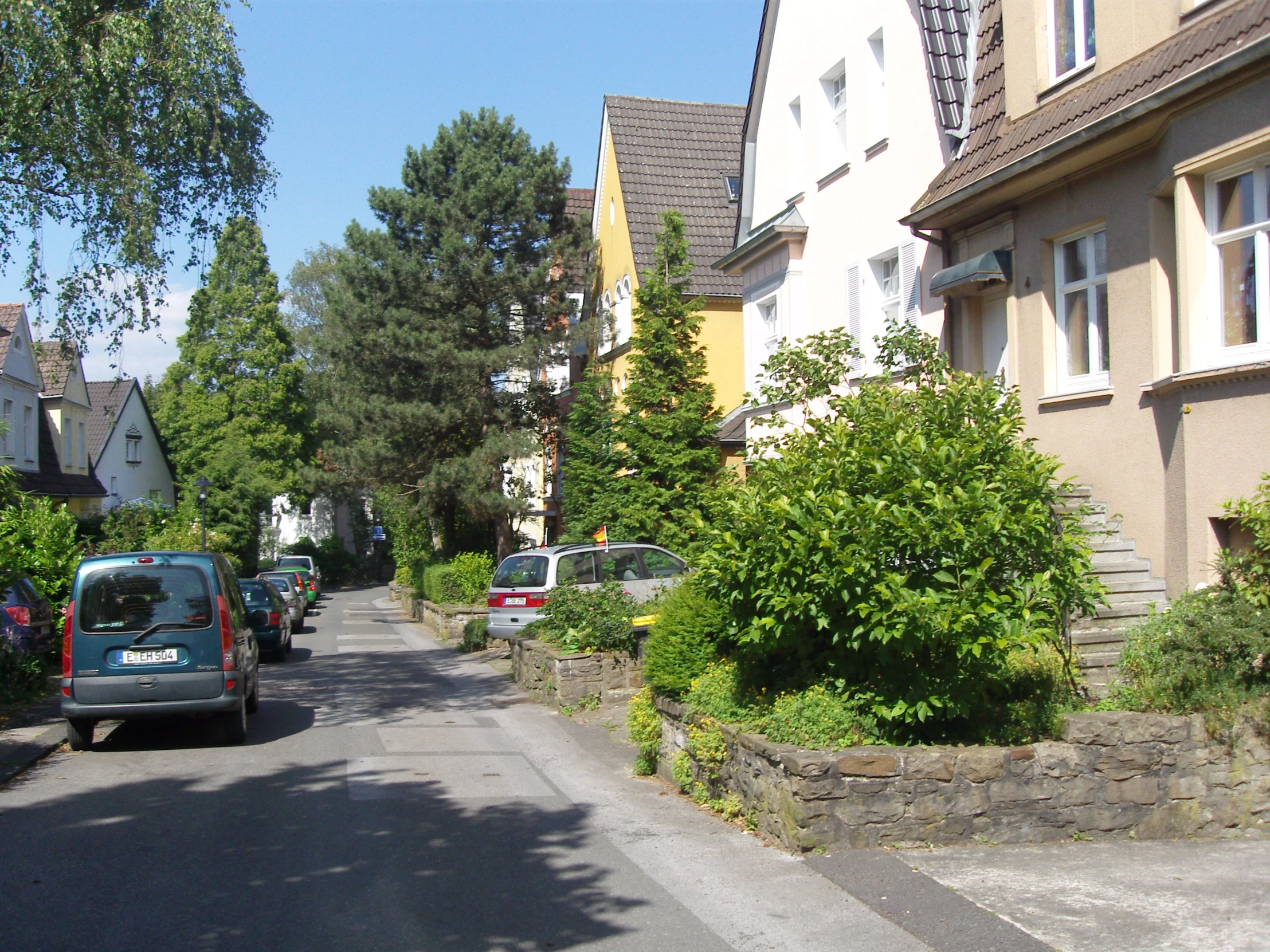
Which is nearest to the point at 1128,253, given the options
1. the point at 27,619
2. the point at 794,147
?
the point at 794,147

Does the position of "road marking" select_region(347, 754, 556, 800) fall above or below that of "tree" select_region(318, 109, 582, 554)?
below

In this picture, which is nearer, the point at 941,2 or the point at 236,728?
the point at 236,728

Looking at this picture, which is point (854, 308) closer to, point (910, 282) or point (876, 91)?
point (910, 282)

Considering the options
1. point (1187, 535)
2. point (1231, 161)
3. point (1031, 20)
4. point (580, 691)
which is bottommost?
point (580, 691)

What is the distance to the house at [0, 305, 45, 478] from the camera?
34.0 meters

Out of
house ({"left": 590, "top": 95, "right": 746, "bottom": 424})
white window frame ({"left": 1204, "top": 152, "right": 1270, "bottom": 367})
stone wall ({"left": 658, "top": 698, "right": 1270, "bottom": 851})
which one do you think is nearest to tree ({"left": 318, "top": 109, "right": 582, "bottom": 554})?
house ({"left": 590, "top": 95, "right": 746, "bottom": 424})

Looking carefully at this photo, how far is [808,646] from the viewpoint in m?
7.60

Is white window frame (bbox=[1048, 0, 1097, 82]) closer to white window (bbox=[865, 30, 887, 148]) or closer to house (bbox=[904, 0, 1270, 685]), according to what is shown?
house (bbox=[904, 0, 1270, 685])

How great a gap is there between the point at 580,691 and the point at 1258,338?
27.4ft

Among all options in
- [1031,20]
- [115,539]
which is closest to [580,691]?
[1031,20]

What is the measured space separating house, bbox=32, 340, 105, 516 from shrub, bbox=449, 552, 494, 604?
45.5ft

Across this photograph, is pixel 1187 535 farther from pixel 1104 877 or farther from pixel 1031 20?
pixel 1031 20

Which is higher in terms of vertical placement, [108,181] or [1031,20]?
[1031,20]

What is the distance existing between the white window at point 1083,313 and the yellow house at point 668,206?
13.3 metres
